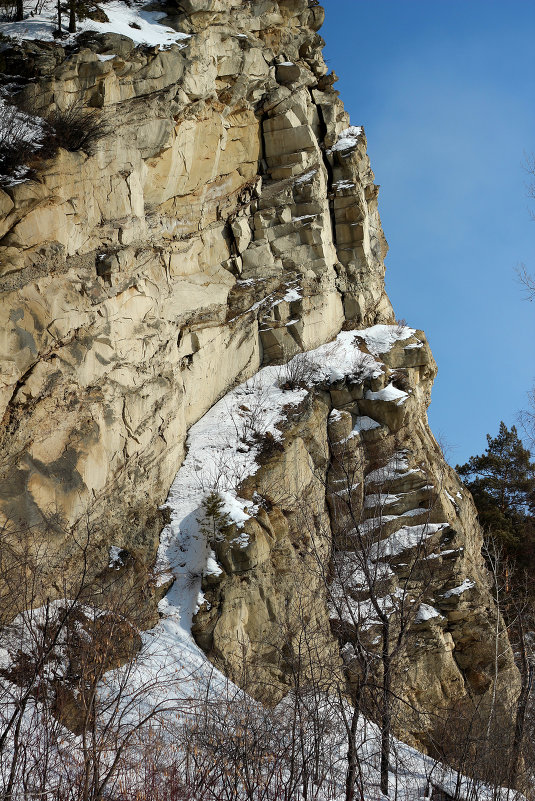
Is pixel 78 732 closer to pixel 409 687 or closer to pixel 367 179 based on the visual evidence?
pixel 409 687

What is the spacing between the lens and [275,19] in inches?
981

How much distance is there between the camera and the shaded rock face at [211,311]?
14070mm

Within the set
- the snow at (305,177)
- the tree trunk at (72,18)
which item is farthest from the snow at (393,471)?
the tree trunk at (72,18)

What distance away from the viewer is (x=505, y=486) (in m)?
28.4

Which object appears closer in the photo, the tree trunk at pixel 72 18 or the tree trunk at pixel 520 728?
the tree trunk at pixel 520 728

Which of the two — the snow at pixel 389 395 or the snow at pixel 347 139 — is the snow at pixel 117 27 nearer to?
the snow at pixel 347 139

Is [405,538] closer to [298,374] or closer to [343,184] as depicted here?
[298,374]

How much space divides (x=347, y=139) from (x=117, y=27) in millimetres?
9165

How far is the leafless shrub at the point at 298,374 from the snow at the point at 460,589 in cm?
671

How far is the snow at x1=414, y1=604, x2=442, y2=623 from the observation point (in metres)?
17.1

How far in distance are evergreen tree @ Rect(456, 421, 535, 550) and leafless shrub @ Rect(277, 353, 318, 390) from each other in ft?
32.2

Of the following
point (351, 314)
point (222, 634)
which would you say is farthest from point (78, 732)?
point (351, 314)

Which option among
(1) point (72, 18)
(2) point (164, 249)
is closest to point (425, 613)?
(2) point (164, 249)

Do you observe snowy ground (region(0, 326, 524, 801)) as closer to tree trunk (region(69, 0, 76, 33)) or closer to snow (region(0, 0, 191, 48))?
snow (region(0, 0, 191, 48))
